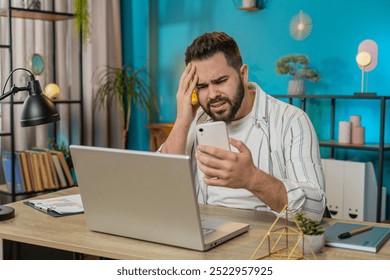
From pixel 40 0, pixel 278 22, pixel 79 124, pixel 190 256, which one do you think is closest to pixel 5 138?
pixel 79 124

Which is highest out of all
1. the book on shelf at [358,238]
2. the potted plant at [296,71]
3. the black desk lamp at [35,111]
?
the potted plant at [296,71]

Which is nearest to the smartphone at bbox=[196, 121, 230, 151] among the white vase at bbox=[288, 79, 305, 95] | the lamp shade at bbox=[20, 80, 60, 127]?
the lamp shade at bbox=[20, 80, 60, 127]

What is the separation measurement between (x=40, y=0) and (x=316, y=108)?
2082mm

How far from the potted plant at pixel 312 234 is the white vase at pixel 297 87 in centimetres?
234

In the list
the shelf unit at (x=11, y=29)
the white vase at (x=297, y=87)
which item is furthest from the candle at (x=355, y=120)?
the shelf unit at (x=11, y=29)

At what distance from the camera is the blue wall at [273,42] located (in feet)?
12.1

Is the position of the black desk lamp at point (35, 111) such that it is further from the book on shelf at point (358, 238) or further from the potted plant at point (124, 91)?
the potted plant at point (124, 91)

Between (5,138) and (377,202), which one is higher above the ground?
(5,138)

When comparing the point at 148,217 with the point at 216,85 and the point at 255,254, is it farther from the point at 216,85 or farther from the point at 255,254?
the point at 216,85

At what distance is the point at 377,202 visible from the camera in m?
3.46

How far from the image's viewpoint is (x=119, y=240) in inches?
63.0

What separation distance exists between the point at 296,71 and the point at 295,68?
31mm

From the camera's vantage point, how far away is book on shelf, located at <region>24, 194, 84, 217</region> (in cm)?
193

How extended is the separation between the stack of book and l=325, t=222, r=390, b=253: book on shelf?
2.54m
